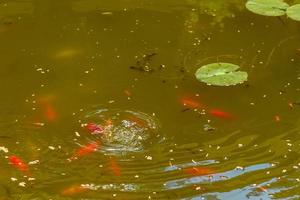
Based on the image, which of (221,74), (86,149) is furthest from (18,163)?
(221,74)

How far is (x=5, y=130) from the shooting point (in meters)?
3.18

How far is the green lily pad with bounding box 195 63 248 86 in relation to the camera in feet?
11.3

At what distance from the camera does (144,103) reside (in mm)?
3344

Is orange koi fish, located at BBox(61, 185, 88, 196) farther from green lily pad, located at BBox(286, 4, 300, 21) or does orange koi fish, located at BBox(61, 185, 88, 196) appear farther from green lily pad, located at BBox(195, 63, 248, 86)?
green lily pad, located at BBox(286, 4, 300, 21)

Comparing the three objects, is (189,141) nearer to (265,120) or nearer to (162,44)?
(265,120)

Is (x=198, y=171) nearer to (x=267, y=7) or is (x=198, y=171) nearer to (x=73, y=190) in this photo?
(x=73, y=190)

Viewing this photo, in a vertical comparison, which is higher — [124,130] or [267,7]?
[267,7]

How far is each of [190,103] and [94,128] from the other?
0.53 meters

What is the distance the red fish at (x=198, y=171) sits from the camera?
291 cm

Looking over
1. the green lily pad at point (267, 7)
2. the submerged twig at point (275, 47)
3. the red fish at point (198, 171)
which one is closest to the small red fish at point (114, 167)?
the red fish at point (198, 171)

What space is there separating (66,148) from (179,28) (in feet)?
4.18

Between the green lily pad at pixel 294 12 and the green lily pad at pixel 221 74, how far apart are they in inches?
23.9

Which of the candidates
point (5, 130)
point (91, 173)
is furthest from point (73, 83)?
point (91, 173)

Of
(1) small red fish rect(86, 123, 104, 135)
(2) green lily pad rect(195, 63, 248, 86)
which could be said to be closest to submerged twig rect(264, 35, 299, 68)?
(2) green lily pad rect(195, 63, 248, 86)
